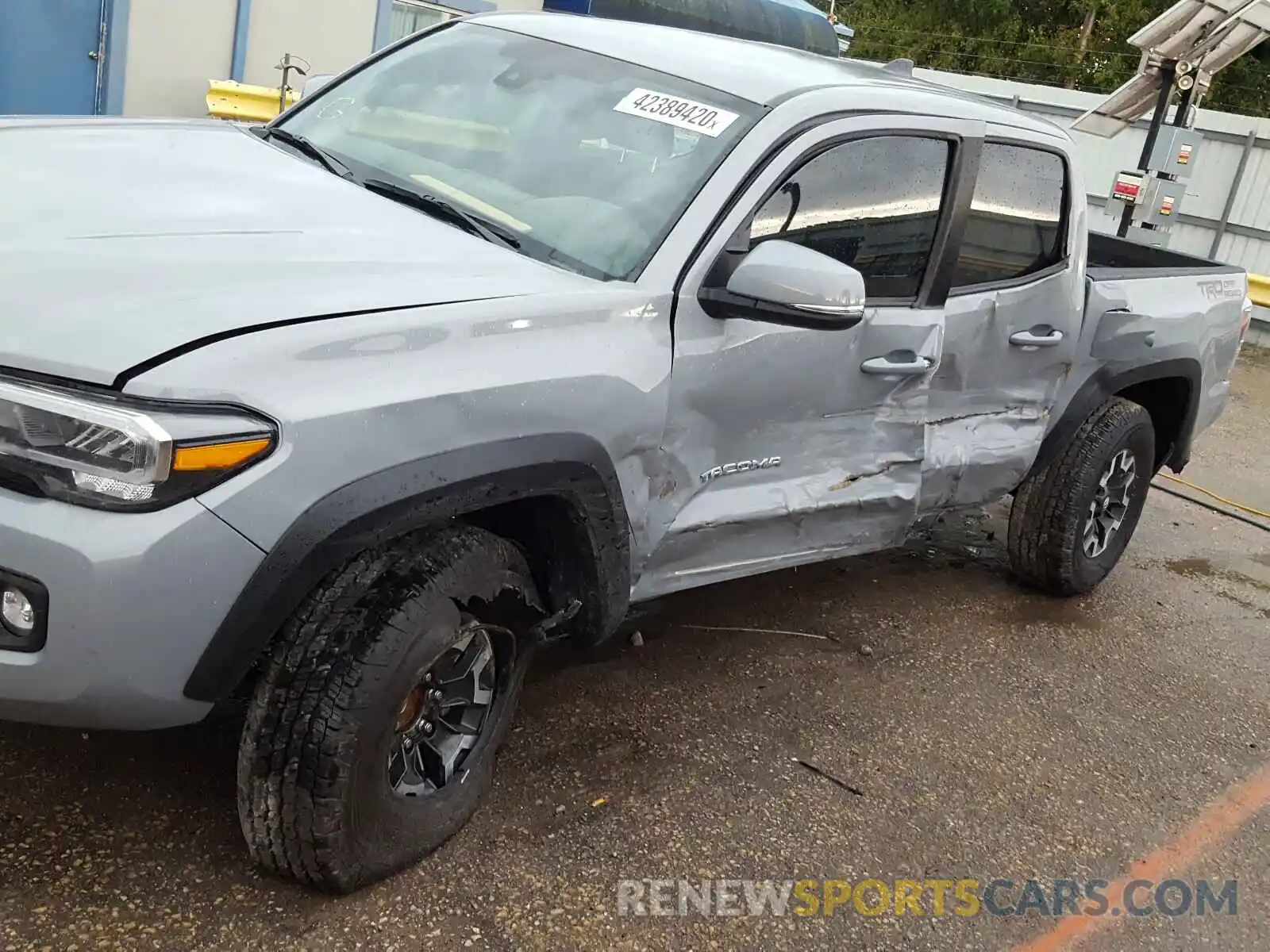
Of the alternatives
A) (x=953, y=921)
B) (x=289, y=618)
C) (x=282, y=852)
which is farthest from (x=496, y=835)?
(x=953, y=921)

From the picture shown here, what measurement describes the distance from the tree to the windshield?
86.7 feet

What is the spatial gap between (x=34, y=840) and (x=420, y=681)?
2.93 feet

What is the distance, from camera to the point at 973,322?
3.77 meters

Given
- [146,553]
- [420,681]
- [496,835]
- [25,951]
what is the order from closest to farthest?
[146,553], [25,951], [420,681], [496,835]

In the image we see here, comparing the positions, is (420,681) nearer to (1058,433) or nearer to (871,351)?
(871,351)

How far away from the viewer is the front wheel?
184 inches

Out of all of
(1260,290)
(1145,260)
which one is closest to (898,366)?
(1145,260)

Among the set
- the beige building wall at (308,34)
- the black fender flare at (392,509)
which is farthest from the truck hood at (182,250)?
the beige building wall at (308,34)

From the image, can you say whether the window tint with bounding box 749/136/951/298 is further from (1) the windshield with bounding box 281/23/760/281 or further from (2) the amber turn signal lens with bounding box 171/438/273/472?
(2) the amber turn signal lens with bounding box 171/438/273/472

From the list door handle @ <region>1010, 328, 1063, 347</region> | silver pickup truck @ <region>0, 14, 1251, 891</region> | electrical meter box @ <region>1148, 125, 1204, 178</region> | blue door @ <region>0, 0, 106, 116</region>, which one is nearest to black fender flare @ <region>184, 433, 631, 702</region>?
silver pickup truck @ <region>0, 14, 1251, 891</region>

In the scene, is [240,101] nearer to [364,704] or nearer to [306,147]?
[306,147]

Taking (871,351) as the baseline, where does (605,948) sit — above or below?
below

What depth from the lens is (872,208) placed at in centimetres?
340

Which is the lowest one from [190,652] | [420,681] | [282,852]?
[282,852]
